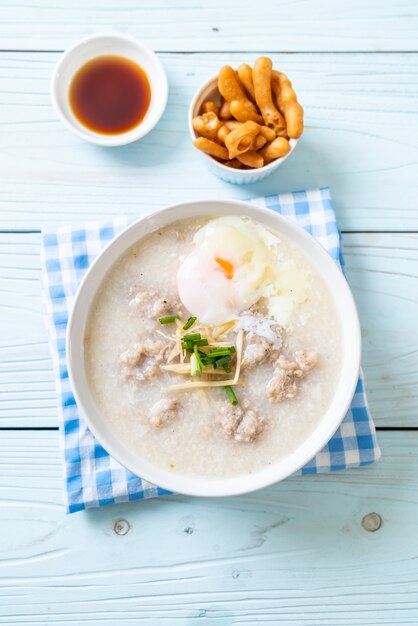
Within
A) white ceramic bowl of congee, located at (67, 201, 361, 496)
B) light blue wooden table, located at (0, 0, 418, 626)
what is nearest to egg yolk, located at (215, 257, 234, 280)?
white ceramic bowl of congee, located at (67, 201, 361, 496)

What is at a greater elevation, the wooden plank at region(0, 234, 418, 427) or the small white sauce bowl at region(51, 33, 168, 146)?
the small white sauce bowl at region(51, 33, 168, 146)

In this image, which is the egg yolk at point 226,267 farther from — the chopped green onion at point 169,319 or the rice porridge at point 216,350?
the chopped green onion at point 169,319

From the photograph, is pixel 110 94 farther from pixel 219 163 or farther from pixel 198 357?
pixel 198 357

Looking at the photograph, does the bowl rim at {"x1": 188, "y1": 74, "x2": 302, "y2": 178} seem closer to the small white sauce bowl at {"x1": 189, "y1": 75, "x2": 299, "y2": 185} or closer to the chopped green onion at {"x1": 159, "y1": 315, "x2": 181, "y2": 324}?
the small white sauce bowl at {"x1": 189, "y1": 75, "x2": 299, "y2": 185}

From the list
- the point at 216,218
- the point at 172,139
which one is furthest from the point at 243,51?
the point at 216,218

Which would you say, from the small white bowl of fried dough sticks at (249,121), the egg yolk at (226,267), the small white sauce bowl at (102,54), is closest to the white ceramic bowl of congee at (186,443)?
the egg yolk at (226,267)

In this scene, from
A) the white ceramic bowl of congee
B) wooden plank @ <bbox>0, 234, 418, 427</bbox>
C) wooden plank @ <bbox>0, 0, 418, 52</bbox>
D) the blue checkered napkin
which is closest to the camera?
the white ceramic bowl of congee

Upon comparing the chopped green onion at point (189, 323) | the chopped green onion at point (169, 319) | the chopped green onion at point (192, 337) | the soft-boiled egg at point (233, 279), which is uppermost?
the soft-boiled egg at point (233, 279)
